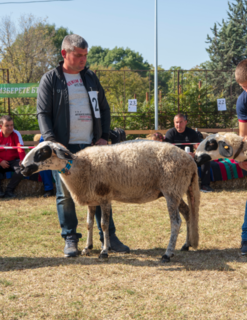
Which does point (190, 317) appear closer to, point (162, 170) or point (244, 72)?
point (162, 170)

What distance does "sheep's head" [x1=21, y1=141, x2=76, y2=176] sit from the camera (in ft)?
12.1

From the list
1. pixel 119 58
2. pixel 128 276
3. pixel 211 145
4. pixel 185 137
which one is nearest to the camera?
pixel 128 276

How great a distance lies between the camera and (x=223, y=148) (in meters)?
3.72

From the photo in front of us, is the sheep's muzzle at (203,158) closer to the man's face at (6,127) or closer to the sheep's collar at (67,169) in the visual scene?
the sheep's collar at (67,169)

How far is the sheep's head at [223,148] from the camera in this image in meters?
3.72

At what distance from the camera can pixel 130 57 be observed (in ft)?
234

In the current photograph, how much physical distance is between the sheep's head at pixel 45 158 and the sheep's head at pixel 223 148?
55.6 inches

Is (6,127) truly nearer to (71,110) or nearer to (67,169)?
(71,110)

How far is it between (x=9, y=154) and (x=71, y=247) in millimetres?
4606

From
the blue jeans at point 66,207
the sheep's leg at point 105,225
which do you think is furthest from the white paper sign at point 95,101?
the sheep's leg at point 105,225

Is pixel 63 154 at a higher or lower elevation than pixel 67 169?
higher

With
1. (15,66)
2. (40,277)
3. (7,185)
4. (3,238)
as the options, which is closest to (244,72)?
(40,277)

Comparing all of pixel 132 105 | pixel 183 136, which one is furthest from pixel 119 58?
pixel 183 136

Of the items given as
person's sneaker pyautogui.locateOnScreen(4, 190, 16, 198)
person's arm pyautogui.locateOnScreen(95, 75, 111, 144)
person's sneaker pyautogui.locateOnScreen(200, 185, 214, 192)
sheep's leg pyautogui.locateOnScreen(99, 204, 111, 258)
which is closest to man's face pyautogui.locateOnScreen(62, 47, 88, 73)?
person's arm pyautogui.locateOnScreen(95, 75, 111, 144)
